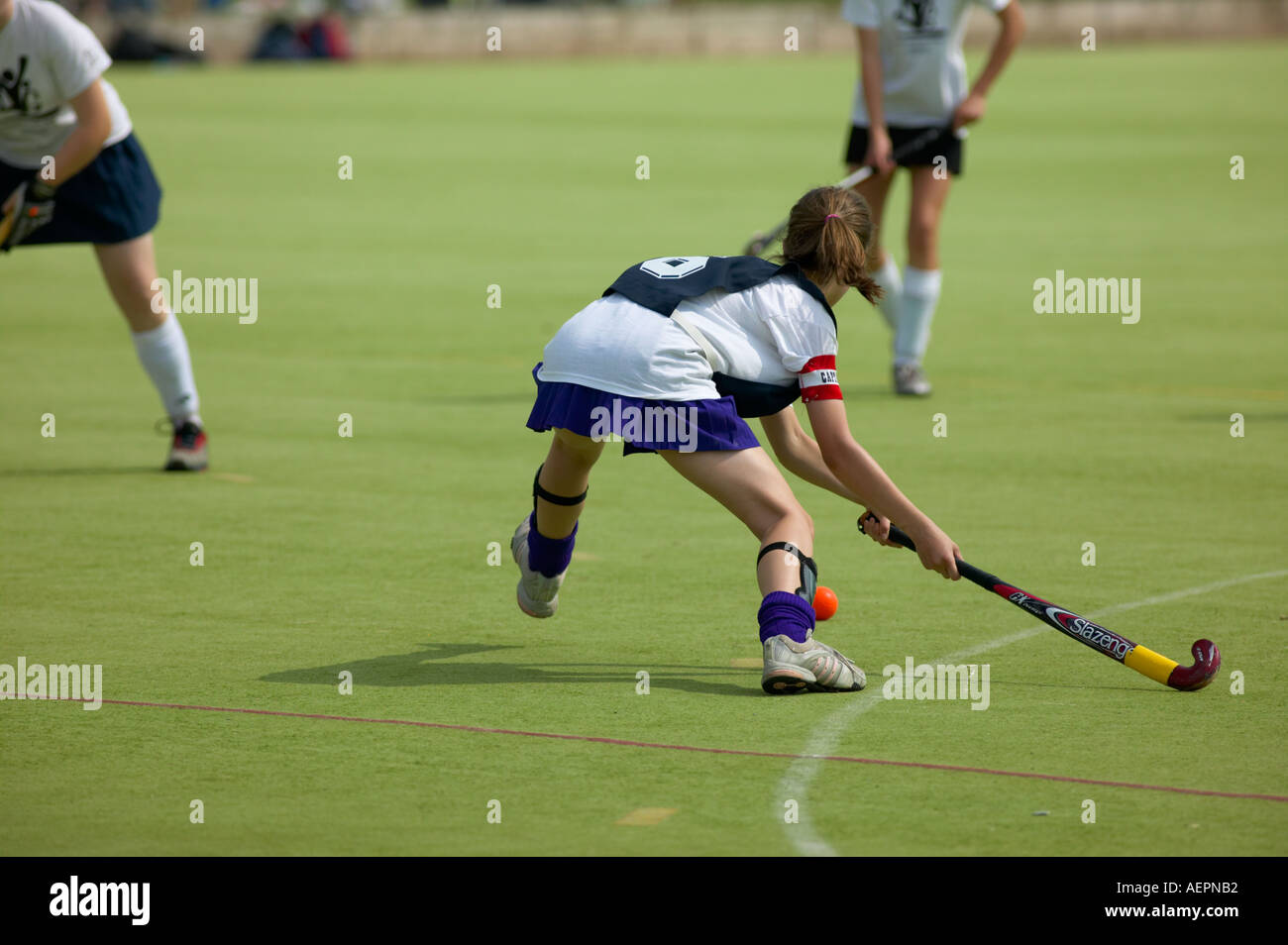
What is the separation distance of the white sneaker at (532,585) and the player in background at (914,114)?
481 cm

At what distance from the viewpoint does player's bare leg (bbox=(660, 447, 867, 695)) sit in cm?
537

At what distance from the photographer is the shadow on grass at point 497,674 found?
5.64m

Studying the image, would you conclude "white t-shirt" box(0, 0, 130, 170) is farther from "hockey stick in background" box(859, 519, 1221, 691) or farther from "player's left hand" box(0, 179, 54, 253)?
"hockey stick in background" box(859, 519, 1221, 691)

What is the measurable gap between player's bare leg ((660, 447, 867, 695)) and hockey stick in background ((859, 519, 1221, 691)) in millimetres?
353

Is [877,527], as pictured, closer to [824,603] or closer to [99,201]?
[824,603]

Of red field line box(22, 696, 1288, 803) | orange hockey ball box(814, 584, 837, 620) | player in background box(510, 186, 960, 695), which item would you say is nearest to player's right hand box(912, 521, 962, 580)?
player in background box(510, 186, 960, 695)

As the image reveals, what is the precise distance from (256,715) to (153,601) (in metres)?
1.43

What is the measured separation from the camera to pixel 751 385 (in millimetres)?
5555

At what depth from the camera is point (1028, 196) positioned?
21422 millimetres

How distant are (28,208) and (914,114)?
491cm

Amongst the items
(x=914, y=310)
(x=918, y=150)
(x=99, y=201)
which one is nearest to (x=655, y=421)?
→ (x=99, y=201)

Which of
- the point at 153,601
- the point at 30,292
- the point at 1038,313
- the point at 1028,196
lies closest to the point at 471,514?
the point at 153,601
